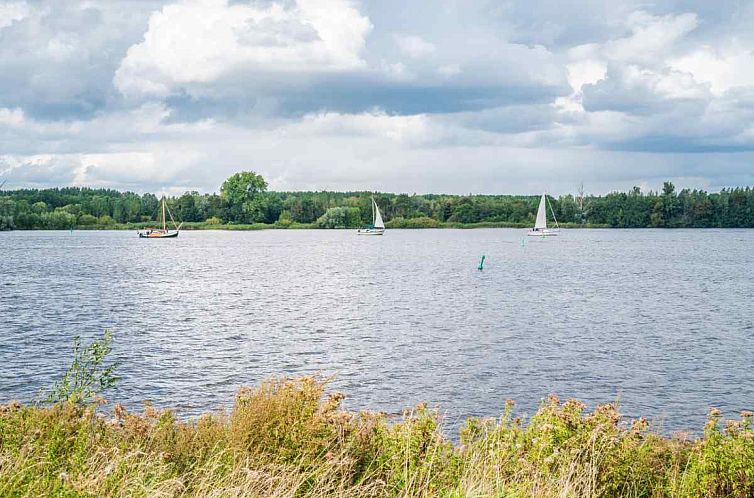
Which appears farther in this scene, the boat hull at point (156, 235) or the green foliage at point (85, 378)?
the boat hull at point (156, 235)

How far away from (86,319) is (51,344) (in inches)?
336

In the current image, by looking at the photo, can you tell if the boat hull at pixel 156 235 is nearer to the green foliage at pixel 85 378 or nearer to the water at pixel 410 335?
the water at pixel 410 335

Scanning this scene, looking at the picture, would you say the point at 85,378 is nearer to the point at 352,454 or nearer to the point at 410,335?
the point at 352,454

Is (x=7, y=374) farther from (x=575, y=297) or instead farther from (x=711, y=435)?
(x=575, y=297)

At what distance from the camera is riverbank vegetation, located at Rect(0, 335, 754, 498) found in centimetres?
915

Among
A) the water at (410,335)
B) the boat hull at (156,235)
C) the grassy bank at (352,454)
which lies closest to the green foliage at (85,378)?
the grassy bank at (352,454)

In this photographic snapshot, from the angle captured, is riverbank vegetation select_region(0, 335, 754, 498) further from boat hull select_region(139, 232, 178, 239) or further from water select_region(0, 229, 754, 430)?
boat hull select_region(139, 232, 178, 239)

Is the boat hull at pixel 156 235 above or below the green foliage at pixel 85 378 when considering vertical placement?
below

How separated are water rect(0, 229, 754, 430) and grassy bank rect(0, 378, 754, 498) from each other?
9.01m

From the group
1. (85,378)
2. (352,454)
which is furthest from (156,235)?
(352,454)

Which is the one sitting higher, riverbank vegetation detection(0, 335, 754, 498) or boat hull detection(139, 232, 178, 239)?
riverbank vegetation detection(0, 335, 754, 498)

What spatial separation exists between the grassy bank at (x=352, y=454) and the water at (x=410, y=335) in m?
9.01

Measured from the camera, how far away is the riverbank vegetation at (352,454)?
9148 millimetres

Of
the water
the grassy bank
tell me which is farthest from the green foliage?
the water
